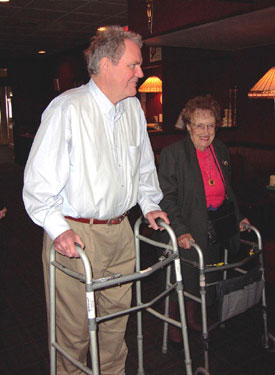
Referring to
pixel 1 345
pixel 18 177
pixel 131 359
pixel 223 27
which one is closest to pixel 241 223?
pixel 131 359

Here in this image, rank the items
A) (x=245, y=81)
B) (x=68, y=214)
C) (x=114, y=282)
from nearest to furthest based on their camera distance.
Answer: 1. (x=114, y=282)
2. (x=68, y=214)
3. (x=245, y=81)

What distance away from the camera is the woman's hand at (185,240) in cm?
225

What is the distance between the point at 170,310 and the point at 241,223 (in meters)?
0.75

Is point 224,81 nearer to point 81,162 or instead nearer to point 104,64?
point 104,64

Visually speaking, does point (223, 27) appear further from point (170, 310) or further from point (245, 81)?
point (170, 310)

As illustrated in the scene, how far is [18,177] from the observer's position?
393 inches

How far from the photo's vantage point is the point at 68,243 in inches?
62.9

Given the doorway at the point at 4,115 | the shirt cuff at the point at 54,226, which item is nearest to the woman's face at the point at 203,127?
the shirt cuff at the point at 54,226

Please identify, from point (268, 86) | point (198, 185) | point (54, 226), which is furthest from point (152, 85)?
point (54, 226)

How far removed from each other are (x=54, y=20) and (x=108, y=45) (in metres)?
6.20

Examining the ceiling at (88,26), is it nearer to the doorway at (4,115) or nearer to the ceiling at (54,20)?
the ceiling at (54,20)

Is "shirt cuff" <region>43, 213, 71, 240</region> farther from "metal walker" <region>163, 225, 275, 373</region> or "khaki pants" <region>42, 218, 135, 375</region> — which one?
"metal walker" <region>163, 225, 275, 373</region>

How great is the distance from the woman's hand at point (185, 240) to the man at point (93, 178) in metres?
0.30

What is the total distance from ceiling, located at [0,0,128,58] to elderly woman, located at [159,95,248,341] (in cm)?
Answer: 437
